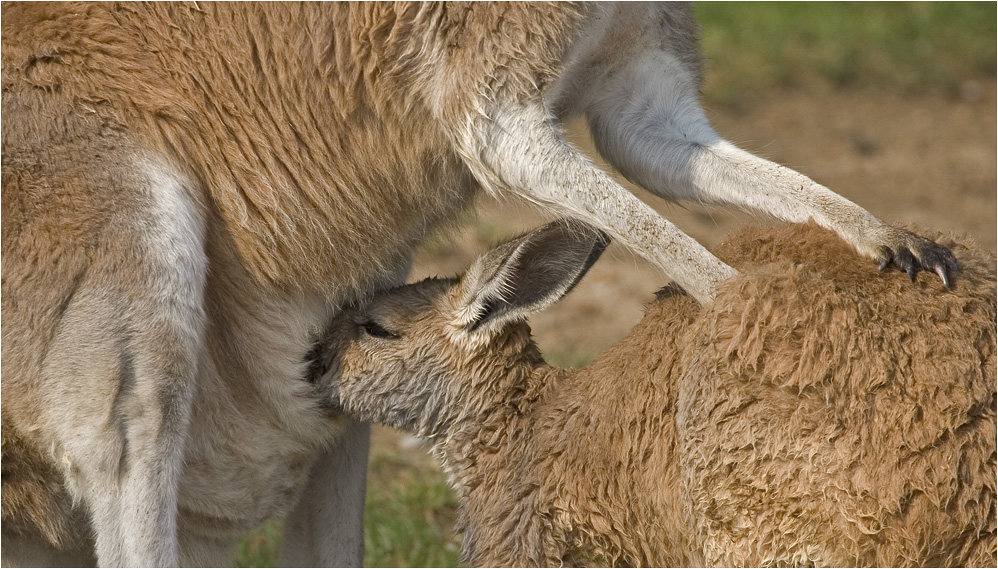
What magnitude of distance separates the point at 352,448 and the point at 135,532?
1039mm

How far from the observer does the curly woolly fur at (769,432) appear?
9.93 ft

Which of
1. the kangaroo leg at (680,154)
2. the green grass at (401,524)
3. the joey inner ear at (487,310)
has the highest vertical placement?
the kangaroo leg at (680,154)

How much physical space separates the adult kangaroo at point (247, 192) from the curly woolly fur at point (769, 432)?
19cm

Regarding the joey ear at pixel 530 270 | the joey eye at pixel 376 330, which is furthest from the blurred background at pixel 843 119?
the joey ear at pixel 530 270

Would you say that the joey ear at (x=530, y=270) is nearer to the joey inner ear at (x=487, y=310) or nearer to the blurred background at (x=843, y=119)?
the joey inner ear at (x=487, y=310)

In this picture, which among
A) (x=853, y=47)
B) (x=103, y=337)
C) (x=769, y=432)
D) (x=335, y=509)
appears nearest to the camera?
(x=769, y=432)

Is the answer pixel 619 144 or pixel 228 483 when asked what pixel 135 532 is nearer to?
pixel 228 483

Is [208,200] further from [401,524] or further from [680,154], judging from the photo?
[401,524]

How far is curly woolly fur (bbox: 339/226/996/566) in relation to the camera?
9.93 feet

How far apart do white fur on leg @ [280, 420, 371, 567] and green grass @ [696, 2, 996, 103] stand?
5.40m

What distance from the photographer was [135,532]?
346cm

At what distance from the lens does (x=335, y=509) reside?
430cm

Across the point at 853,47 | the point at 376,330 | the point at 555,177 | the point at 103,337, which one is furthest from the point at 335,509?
the point at 853,47

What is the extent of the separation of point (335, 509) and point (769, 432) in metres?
1.82
